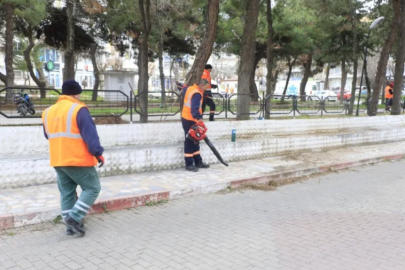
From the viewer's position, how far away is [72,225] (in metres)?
4.64

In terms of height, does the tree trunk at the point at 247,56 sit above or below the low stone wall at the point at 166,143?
above

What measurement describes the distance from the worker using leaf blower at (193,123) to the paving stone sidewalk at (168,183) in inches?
13.5

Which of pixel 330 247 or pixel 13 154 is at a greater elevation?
pixel 13 154

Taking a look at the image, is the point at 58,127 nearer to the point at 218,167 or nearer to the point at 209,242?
the point at 209,242

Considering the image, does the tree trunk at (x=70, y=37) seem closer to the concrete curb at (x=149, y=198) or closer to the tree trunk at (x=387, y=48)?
the tree trunk at (x=387, y=48)

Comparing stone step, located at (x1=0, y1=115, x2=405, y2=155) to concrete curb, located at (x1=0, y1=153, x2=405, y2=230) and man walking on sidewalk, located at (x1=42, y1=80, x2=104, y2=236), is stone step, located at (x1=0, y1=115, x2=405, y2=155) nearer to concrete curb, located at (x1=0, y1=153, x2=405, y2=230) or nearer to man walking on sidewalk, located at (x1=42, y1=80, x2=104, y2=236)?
concrete curb, located at (x1=0, y1=153, x2=405, y2=230)

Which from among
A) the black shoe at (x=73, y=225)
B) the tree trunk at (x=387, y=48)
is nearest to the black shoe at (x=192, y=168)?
the black shoe at (x=73, y=225)

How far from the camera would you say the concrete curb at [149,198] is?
5041 mm

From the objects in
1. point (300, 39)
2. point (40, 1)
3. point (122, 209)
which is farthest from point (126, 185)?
point (300, 39)

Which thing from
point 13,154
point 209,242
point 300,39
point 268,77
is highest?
point 300,39

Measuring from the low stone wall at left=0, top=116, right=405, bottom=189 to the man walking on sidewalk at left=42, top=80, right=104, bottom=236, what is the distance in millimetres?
2236

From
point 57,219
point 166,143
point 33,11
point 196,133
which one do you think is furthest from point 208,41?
point 33,11

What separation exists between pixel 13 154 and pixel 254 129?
6411mm

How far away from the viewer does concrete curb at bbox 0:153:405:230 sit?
16.5ft
